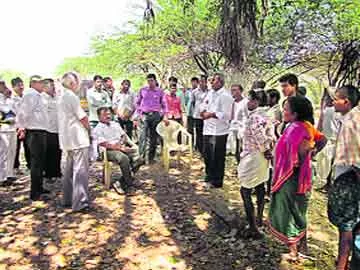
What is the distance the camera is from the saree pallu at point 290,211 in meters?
3.84

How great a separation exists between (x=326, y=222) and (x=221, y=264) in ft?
7.05

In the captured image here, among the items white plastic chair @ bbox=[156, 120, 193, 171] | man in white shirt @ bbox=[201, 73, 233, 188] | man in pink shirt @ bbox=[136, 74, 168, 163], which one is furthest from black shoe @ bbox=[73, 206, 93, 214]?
man in pink shirt @ bbox=[136, 74, 168, 163]

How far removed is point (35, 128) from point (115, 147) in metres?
1.27

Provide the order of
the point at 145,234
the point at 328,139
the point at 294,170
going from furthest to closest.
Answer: the point at 328,139, the point at 145,234, the point at 294,170

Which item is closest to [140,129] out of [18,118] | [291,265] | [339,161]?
[18,118]

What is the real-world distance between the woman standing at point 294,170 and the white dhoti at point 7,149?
16.1 feet

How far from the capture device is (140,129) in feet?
27.4

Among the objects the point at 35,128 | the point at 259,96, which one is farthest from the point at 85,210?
the point at 259,96

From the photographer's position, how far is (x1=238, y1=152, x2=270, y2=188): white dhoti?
4.39 m

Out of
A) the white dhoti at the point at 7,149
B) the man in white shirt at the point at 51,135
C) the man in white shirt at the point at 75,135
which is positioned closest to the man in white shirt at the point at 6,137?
the white dhoti at the point at 7,149

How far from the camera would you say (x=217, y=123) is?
21.0ft

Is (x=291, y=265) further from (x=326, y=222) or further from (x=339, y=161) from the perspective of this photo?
(x=326, y=222)

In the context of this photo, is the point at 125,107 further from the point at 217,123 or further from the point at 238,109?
the point at 238,109

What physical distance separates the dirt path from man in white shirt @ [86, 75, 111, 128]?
208 cm
